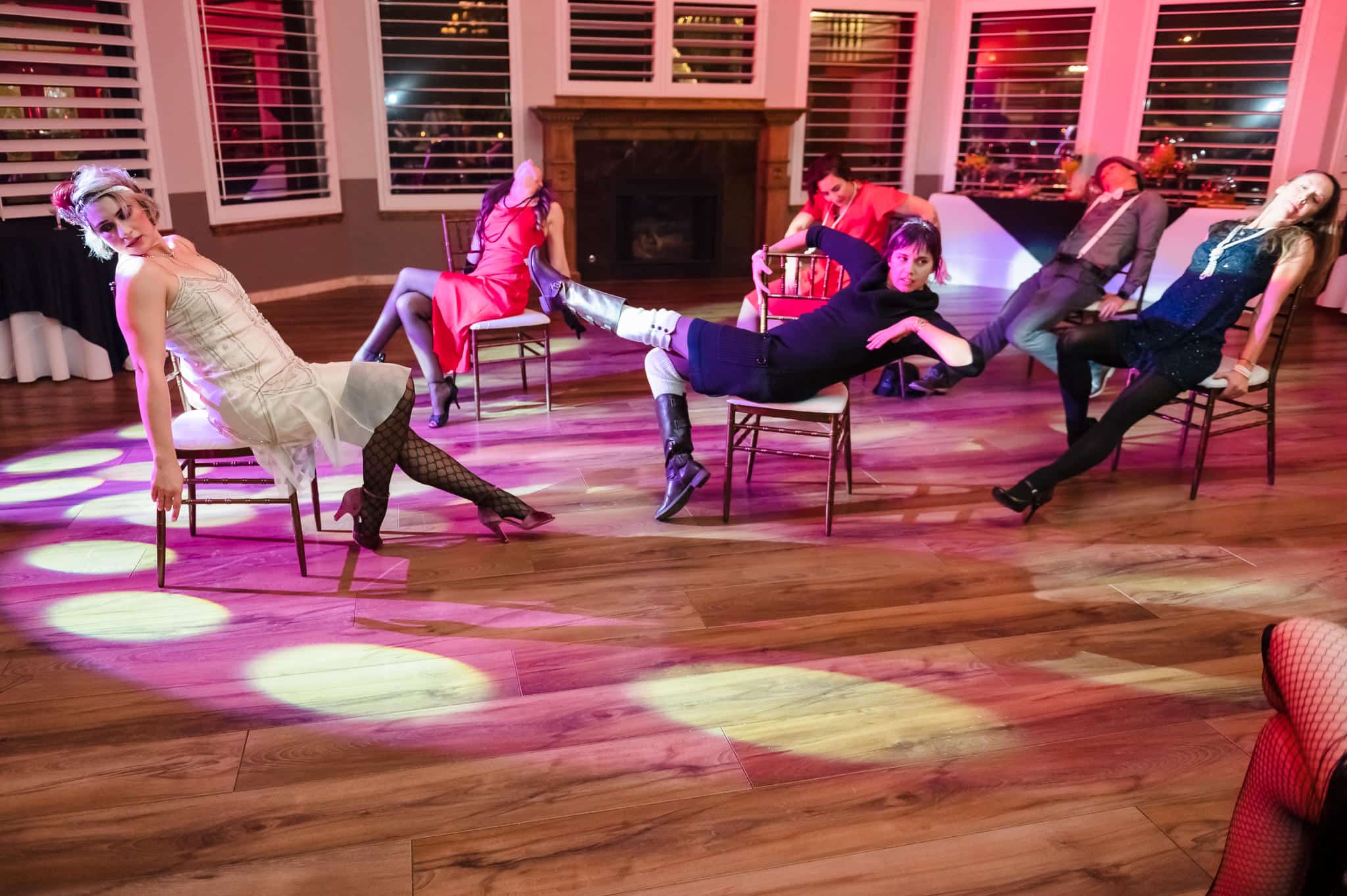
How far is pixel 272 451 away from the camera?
8.95 ft

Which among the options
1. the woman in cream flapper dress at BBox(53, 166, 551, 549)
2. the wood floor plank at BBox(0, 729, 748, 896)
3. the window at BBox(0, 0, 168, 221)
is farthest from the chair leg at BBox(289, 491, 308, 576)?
the window at BBox(0, 0, 168, 221)

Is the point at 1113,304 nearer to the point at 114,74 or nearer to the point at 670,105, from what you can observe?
the point at 670,105

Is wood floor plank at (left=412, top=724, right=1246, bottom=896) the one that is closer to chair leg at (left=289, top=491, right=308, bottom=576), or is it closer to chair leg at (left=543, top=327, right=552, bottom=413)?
chair leg at (left=289, top=491, right=308, bottom=576)

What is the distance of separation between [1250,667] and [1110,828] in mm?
856

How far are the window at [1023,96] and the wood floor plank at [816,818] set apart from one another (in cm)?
641

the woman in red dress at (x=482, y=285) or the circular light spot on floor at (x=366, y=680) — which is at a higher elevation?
the woman in red dress at (x=482, y=285)

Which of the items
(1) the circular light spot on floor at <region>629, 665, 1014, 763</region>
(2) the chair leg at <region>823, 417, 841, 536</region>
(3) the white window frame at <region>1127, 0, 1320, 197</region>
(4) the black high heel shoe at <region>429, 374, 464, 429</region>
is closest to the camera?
(1) the circular light spot on floor at <region>629, 665, 1014, 763</region>

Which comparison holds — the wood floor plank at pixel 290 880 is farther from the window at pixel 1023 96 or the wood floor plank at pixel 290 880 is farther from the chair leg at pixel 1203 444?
the window at pixel 1023 96

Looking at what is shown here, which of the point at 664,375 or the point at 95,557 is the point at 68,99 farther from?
the point at 664,375

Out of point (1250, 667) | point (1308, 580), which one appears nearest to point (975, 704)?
point (1250, 667)

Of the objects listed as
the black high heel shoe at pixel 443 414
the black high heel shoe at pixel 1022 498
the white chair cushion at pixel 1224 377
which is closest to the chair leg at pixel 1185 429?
the white chair cushion at pixel 1224 377

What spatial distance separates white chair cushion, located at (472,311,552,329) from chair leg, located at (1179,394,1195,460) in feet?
8.39

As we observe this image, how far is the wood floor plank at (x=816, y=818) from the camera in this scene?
177 centimetres

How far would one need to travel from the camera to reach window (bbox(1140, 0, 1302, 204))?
7.01 meters
